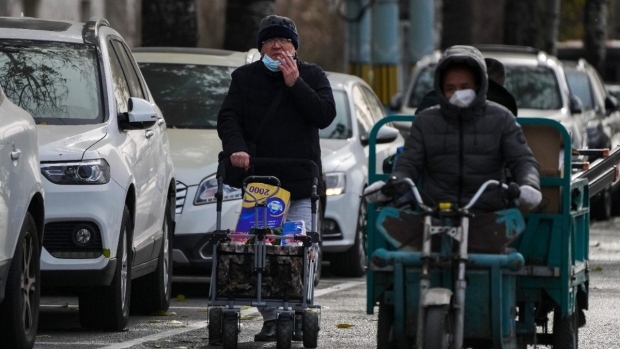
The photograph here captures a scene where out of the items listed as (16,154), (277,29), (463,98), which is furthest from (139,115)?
(463,98)

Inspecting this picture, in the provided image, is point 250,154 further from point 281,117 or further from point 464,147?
point 464,147

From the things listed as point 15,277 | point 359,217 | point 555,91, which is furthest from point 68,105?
point 555,91

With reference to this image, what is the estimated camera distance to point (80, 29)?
11148mm

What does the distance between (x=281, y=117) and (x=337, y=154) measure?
5047 millimetres

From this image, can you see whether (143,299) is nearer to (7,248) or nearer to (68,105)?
(68,105)

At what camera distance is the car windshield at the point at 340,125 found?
15.0 m

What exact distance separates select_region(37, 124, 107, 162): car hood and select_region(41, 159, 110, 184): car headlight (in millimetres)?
37

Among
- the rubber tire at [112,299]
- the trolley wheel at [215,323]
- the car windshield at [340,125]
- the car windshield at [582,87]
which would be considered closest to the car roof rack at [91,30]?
the rubber tire at [112,299]

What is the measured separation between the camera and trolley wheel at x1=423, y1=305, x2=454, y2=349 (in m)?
7.01

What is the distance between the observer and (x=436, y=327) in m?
7.02

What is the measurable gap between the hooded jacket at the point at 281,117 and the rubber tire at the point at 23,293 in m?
1.23

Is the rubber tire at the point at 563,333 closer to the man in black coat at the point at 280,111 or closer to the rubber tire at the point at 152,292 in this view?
the man in black coat at the point at 280,111

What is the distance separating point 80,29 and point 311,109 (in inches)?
91.0

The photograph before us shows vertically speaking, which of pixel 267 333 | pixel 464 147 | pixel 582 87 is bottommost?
pixel 267 333
